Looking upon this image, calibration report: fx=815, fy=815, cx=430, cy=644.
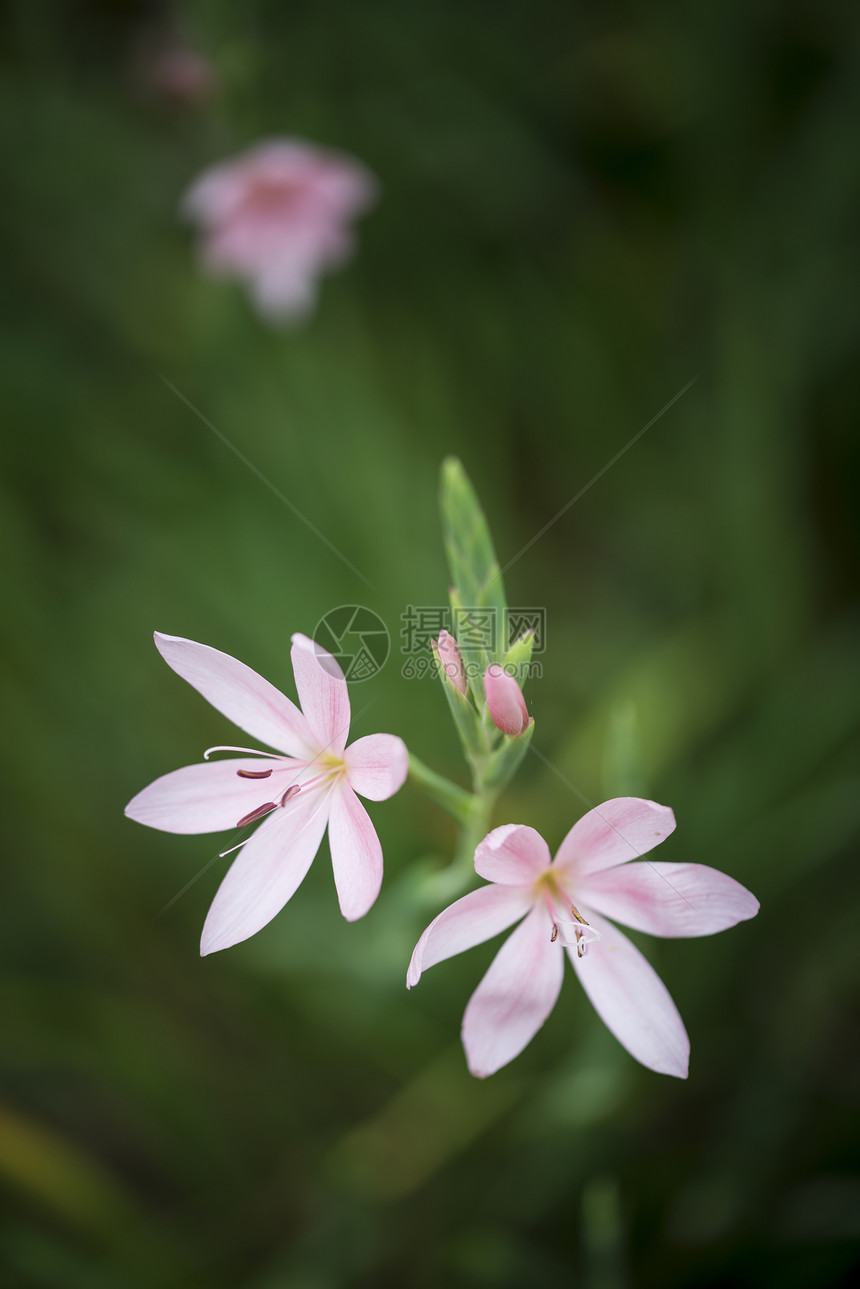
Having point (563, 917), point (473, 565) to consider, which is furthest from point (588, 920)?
point (473, 565)

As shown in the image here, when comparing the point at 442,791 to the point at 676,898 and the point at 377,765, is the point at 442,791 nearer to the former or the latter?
the point at 377,765

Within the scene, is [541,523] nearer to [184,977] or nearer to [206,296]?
[206,296]

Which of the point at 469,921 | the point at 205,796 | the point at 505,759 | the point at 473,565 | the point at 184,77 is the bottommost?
the point at 205,796

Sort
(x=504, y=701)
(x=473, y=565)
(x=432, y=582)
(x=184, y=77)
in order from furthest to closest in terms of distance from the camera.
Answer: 1. (x=432, y=582)
2. (x=184, y=77)
3. (x=473, y=565)
4. (x=504, y=701)

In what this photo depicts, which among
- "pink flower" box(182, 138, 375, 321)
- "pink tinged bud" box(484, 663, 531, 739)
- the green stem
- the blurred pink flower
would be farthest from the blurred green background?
"pink tinged bud" box(484, 663, 531, 739)

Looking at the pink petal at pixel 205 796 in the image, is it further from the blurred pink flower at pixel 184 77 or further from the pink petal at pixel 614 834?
the blurred pink flower at pixel 184 77

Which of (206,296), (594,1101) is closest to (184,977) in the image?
(594,1101)

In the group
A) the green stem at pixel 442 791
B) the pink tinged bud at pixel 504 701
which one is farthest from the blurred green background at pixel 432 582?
the pink tinged bud at pixel 504 701
